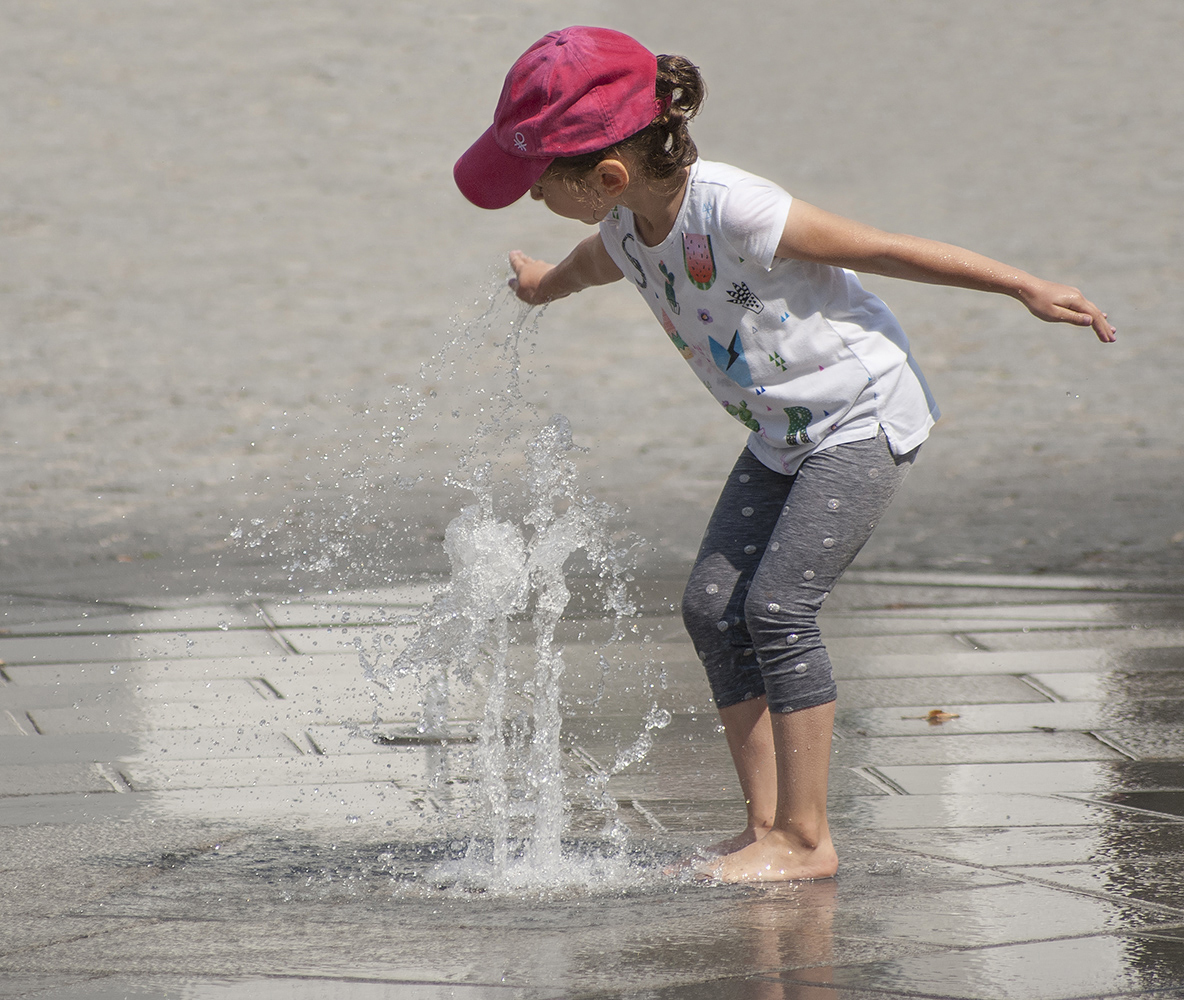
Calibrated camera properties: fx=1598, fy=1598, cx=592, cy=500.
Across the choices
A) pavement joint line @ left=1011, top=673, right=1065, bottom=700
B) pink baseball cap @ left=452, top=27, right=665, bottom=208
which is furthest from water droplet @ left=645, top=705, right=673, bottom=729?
pink baseball cap @ left=452, top=27, right=665, bottom=208

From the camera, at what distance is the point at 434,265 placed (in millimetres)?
13406

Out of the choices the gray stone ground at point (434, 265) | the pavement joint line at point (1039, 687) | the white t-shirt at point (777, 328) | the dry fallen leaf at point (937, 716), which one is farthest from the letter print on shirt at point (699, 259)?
the gray stone ground at point (434, 265)

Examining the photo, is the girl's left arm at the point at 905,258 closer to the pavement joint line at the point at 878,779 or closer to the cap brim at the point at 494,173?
the cap brim at the point at 494,173

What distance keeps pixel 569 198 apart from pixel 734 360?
43 centimetres

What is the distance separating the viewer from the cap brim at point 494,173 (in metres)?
2.91

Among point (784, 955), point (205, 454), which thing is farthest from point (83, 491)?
point (784, 955)

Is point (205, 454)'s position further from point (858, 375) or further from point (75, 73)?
Result: point (75, 73)

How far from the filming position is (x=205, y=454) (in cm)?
839

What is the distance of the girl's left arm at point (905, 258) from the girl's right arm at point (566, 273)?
21.5 inches

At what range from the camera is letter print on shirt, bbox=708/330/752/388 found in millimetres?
3020

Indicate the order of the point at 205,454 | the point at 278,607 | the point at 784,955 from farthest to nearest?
the point at 205,454 < the point at 278,607 < the point at 784,955

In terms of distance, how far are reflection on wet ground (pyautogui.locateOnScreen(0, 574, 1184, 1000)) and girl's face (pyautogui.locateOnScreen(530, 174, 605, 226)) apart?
49.6 inches

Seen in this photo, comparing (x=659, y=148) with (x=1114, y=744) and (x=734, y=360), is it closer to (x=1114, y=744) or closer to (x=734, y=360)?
(x=734, y=360)

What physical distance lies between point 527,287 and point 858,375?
0.93m
